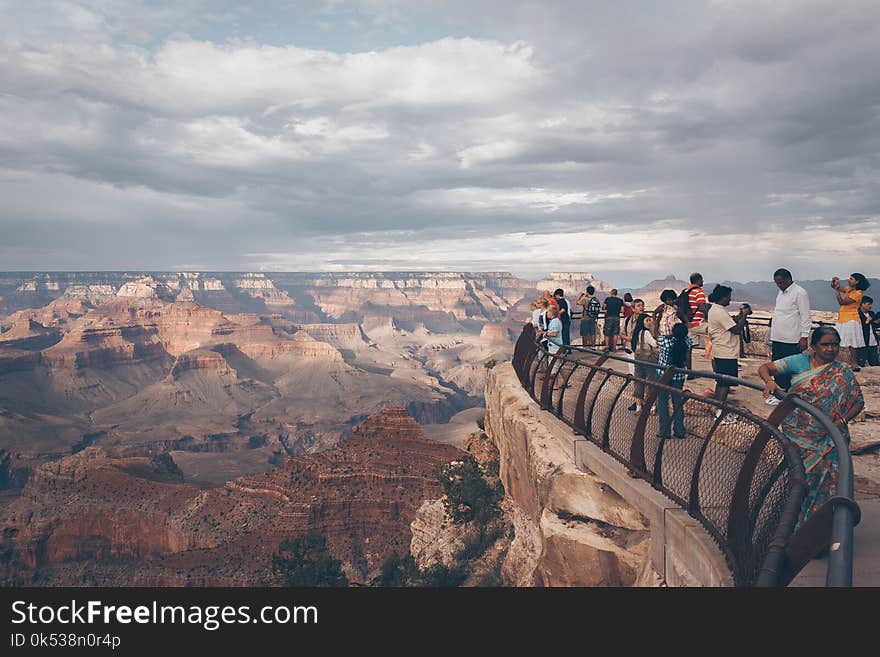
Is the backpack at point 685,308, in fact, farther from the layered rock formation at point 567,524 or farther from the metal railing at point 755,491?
the layered rock formation at point 567,524

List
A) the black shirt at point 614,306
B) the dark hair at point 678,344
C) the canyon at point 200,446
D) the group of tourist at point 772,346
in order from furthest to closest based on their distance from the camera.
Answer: the canyon at point 200,446 < the black shirt at point 614,306 < the dark hair at point 678,344 < the group of tourist at point 772,346

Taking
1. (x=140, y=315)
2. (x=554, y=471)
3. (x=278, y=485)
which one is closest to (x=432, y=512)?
(x=554, y=471)

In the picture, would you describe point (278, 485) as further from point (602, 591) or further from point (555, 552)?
point (602, 591)

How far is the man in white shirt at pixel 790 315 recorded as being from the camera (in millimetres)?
8805

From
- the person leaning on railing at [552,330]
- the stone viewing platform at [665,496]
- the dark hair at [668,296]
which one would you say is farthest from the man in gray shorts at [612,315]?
the dark hair at [668,296]

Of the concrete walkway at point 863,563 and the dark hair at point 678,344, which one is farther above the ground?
the dark hair at point 678,344

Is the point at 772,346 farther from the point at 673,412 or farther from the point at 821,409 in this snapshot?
the point at 821,409

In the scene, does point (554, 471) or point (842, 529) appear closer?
point (842, 529)

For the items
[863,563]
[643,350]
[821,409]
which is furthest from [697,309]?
[863,563]

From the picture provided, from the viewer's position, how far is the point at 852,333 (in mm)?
11766

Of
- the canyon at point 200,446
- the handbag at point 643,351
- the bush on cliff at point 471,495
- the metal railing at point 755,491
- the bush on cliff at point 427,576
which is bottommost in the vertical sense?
the canyon at point 200,446

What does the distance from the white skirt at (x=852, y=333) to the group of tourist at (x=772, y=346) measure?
2 cm

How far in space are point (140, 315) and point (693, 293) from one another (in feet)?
650

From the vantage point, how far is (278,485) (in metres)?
45.8
